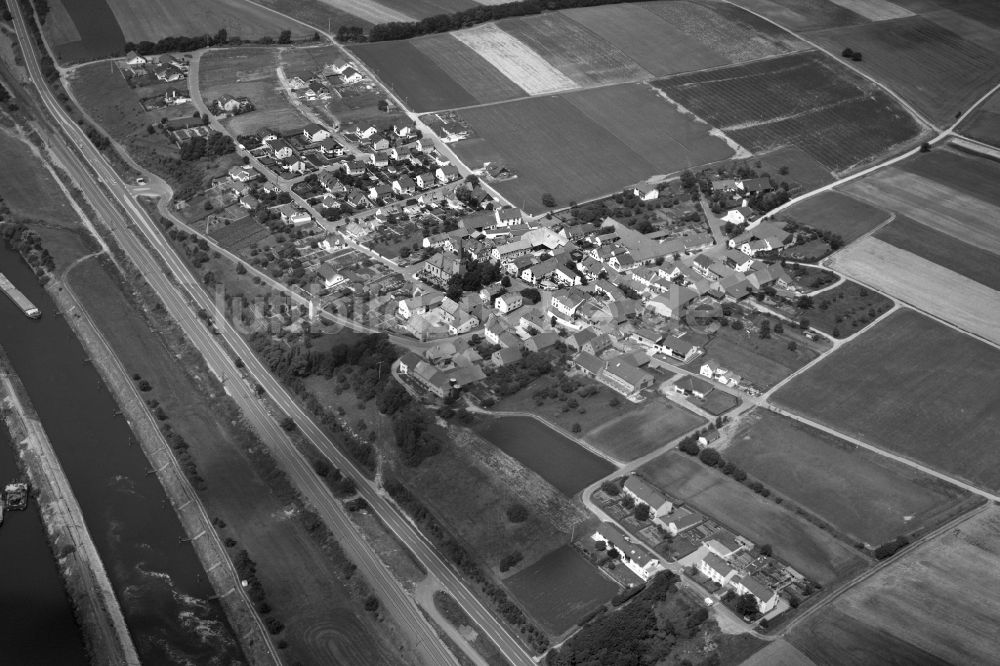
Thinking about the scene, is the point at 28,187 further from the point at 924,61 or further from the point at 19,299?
the point at 924,61

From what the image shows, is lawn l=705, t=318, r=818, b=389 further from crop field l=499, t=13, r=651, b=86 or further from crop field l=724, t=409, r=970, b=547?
crop field l=499, t=13, r=651, b=86

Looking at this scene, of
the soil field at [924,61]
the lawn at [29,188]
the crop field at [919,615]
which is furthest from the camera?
the soil field at [924,61]

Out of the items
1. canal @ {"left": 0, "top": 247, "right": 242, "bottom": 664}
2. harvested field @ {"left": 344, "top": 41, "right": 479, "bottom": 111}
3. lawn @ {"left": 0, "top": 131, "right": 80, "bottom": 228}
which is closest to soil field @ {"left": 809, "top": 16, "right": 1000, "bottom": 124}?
harvested field @ {"left": 344, "top": 41, "right": 479, "bottom": 111}

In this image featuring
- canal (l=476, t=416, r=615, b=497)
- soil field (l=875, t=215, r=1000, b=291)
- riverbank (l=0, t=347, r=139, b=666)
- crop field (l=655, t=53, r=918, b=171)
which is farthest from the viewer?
crop field (l=655, t=53, r=918, b=171)

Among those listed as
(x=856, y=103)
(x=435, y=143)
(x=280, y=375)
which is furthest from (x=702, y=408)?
(x=856, y=103)

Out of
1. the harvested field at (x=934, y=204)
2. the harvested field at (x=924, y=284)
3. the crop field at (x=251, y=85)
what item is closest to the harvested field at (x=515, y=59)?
the crop field at (x=251, y=85)

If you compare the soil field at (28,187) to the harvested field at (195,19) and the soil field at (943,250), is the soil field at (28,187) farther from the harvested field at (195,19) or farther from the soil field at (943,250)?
the soil field at (943,250)
